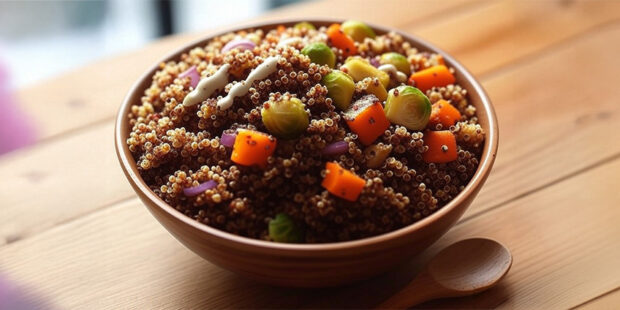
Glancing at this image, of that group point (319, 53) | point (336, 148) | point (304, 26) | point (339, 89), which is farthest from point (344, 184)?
point (304, 26)

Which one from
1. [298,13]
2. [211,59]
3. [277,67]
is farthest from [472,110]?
[298,13]

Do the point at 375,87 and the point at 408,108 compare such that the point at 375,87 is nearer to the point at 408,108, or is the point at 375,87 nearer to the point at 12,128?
the point at 408,108

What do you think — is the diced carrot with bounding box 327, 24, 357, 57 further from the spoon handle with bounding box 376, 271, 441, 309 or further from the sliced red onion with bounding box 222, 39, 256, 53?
the spoon handle with bounding box 376, 271, 441, 309

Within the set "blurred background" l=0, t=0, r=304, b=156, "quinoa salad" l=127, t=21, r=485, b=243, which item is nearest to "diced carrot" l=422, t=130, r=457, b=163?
"quinoa salad" l=127, t=21, r=485, b=243

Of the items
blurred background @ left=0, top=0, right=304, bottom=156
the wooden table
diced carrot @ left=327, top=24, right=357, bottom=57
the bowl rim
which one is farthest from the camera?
blurred background @ left=0, top=0, right=304, bottom=156

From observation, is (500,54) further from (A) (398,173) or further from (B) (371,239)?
(B) (371,239)
